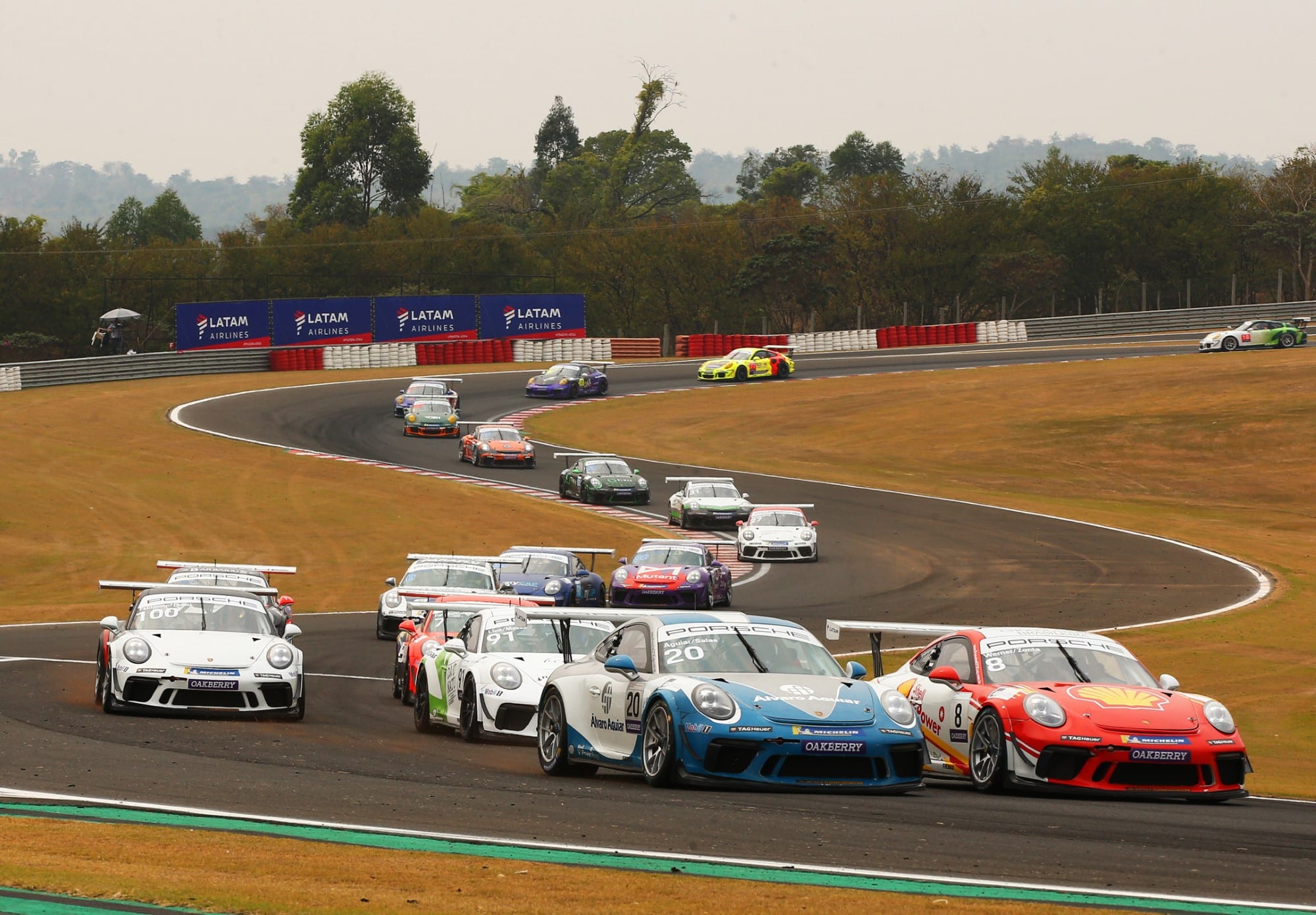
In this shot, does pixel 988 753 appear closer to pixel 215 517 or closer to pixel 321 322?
pixel 215 517

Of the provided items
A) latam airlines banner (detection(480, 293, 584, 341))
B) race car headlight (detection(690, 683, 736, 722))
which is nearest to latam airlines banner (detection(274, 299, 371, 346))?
latam airlines banner (detection(480, 293, 584, 341))

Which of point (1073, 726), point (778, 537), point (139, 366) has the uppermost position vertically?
point (139, 366)

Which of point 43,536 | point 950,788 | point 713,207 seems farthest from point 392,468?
point 713,207

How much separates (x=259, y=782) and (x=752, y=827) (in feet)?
11.3

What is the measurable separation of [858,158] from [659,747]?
178 meters

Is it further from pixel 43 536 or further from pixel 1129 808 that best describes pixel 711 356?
pixel 1129 808

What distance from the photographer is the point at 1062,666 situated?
1190 centimetres

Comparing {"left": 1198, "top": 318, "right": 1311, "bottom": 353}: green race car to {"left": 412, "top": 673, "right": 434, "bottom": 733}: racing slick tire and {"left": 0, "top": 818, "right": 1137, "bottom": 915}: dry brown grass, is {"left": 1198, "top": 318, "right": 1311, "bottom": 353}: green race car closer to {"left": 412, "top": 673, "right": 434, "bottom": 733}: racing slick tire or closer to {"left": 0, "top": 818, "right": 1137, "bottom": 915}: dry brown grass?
{"left": 412, "top": 673, "right": 434, "bottom": 733}: racing slick tire

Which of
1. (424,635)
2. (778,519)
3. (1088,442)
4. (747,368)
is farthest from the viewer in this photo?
(747,368)

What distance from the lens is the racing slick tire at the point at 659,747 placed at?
10.2 m

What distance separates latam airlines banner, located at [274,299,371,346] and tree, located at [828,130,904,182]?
111890mm

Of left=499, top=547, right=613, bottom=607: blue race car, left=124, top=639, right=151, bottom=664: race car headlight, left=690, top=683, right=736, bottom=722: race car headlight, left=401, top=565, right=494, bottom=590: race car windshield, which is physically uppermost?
left=690, top=683, right=736, bottom=722: race car headlight

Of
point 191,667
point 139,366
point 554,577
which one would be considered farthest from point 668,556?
point 139,366

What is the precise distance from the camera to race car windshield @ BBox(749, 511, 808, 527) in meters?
33.4
